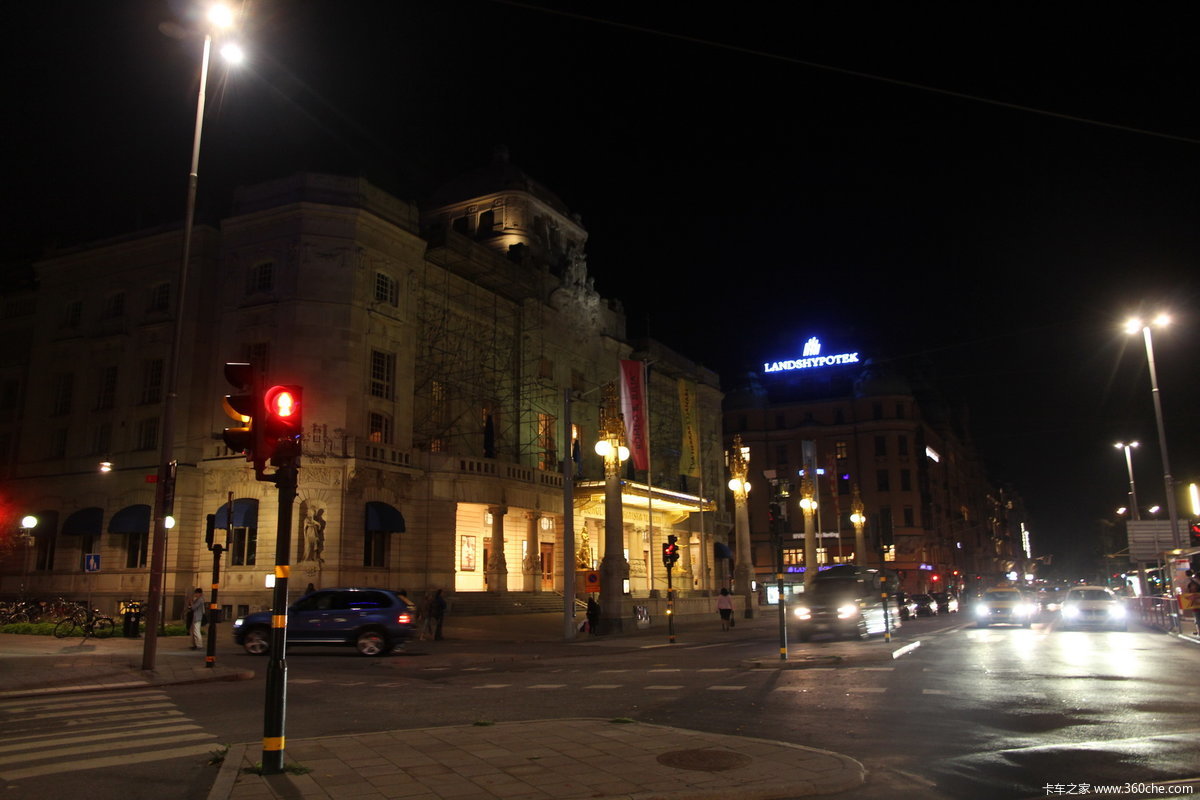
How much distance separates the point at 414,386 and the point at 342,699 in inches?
1172

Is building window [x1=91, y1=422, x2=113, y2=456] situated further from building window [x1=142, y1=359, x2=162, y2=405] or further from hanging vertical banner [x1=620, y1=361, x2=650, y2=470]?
hanging vertical banner [x1=620, y1=361, x2=650, y2=470]

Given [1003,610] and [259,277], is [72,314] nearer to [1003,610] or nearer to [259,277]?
[259,277]

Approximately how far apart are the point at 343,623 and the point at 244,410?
17101 mm

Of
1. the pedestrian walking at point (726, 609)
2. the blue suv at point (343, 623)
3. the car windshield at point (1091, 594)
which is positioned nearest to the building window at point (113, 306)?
the blue suv at point (343, 623)

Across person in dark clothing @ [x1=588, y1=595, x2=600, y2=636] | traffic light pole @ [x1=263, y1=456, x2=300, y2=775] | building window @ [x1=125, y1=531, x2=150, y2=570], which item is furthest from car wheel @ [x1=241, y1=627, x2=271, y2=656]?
building window @ [x1=125, y1=531, x2=150, y2=570]

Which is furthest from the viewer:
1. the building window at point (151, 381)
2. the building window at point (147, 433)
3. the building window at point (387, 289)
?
the building window at point (151, 381)

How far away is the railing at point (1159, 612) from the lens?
3112 cm

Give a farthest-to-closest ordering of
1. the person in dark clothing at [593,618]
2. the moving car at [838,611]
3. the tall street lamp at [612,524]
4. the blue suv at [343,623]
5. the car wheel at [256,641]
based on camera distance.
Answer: the tall street lamp at [612,524] < the person in dark clothing at [593,618] < the moving car at [838,611] < the blue suv at [343,623] < the car wheel at [256,641]

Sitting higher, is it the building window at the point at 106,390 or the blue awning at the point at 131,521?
the building window at the point at 106,390

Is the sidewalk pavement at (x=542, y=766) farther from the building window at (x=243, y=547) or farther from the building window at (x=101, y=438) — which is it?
the building window at (x=101, y=438)

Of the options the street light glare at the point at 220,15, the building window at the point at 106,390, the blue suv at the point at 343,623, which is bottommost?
the blue suv at the point at 343,623

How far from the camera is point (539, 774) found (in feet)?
24.8

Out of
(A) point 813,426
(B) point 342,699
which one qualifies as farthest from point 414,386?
(A) point 813,426

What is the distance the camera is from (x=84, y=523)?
40.0 metres
